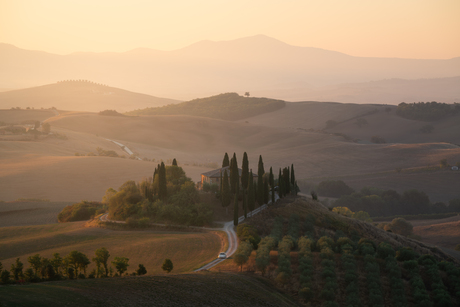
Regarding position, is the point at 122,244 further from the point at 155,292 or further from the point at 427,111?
the point at 427,111

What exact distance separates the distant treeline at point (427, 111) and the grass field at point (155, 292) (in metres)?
153

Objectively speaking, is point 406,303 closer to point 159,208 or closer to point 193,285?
point 193,285

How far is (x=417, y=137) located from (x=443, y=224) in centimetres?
9034

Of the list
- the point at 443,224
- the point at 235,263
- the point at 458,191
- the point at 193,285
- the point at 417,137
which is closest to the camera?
the point at 193,285

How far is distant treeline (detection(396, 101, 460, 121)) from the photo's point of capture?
15375 centimetres

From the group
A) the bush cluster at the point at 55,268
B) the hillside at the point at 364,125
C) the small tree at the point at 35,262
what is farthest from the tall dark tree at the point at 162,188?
the hillside at the point at 364,125

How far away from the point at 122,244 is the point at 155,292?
16.3 meters

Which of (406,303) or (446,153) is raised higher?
(446,153)

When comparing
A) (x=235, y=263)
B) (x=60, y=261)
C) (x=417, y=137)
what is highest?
(x=417, y=137)

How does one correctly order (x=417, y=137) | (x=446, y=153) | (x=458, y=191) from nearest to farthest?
(x=458, y=191), (x=446, y=153), (x=417, y=137)

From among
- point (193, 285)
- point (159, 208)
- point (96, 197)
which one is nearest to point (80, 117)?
point (96, 197)

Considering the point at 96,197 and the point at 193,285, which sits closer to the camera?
the point at 193,285

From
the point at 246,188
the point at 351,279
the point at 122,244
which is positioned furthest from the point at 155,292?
the point at 246,188

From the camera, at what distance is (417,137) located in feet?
460
